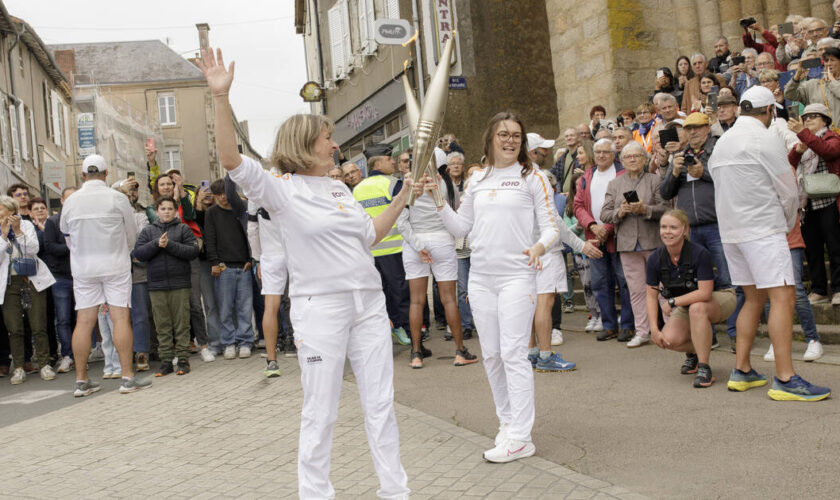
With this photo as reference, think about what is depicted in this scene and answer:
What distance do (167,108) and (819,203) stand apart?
4729cm

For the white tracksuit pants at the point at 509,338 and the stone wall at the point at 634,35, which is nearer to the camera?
the white tracksuit pants at the point at 509,338

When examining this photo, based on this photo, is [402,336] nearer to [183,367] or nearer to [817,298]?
[183,367]

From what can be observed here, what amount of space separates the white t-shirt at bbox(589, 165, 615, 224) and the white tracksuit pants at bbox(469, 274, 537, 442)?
173 inches

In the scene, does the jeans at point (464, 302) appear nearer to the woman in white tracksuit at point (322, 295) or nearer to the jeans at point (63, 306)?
the jeans at point (63, 306)

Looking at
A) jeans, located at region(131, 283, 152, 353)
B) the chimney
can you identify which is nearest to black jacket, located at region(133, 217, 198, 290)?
jeans, located at region(131, 283, 152, 353)

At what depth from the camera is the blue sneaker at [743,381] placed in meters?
6.31

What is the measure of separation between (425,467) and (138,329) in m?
5.82

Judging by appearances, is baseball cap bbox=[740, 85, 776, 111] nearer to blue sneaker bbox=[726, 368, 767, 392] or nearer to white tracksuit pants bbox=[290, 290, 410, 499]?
blue sneaker bbox=[726, 368, 767, 392]

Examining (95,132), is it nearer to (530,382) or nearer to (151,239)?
(151,239)

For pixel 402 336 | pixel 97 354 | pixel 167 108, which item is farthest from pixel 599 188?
pixel 167 108

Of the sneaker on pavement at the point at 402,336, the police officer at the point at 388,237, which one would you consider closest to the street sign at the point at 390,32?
the police officer at the point at 388,237

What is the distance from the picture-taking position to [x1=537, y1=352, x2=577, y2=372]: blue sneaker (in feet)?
25.4

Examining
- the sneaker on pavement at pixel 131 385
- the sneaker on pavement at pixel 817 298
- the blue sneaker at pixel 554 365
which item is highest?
the sneaker on pavement at pixel 817 298

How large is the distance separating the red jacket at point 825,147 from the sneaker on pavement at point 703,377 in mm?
2307
